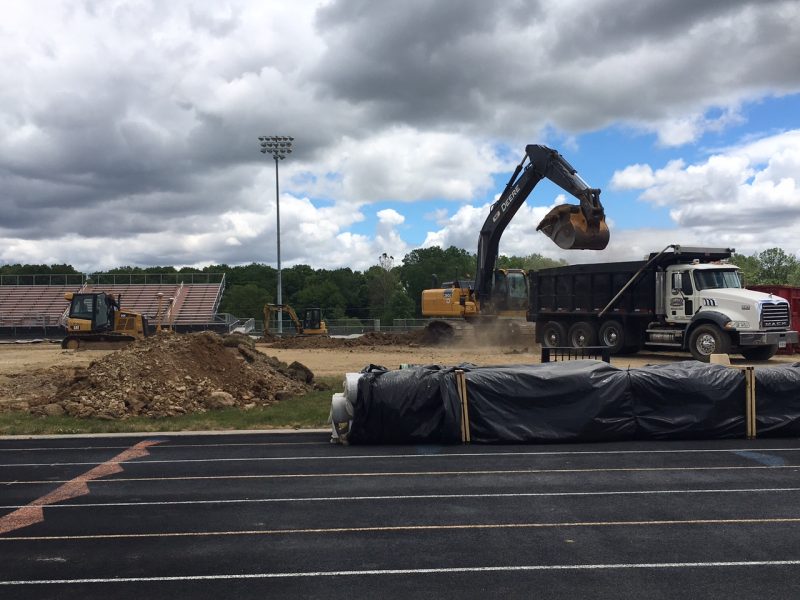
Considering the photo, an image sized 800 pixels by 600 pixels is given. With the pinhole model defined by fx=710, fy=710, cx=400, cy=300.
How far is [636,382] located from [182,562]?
28.3 ft

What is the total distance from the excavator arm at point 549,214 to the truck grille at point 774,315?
210 inches

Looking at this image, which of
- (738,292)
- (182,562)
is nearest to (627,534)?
(182,562)

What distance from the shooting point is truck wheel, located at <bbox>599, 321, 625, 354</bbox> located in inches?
998

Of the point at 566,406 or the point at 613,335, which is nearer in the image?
the point at 566,406

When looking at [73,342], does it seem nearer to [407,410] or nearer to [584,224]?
[584,224]

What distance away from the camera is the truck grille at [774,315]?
22.0 m

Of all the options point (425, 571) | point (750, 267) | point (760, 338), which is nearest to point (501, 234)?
point (760, 338)

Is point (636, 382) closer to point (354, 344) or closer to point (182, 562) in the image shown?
point (182, 562)

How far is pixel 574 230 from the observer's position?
23781mm

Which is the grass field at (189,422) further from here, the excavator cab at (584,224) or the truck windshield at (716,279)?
the truck windshield at (716,279)

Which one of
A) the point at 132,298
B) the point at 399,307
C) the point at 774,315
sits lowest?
the point at 774,315

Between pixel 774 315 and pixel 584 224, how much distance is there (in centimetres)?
651

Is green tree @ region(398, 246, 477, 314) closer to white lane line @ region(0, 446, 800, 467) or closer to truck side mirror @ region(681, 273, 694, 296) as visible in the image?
truck side mirror @ region(681, 273, 694, 296)

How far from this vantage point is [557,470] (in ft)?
34.5
